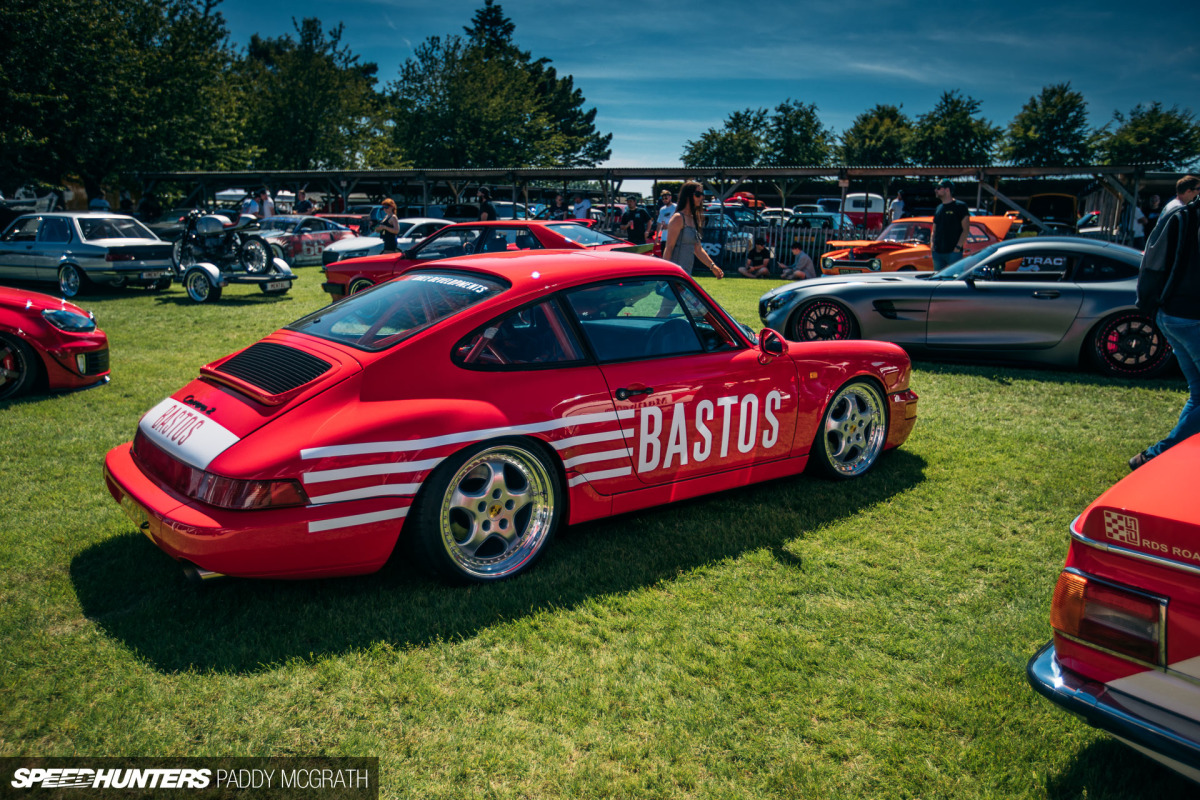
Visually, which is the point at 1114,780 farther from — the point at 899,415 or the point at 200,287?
the point at 200,287

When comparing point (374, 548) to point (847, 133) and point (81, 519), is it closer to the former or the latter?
point (81, 519)

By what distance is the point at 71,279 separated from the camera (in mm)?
13289

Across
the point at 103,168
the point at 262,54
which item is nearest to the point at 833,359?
the point at 103,168

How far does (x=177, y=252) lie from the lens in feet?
45.8

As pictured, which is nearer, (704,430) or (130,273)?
(704,430)

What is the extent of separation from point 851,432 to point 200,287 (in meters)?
12.0

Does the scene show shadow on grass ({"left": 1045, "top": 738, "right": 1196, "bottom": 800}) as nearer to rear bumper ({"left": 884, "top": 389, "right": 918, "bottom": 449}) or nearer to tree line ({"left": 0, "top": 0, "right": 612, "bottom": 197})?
rear bumper ({"left": 884, "top": 389, "right": 918, "bottom": 449})

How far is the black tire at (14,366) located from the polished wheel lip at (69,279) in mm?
8521

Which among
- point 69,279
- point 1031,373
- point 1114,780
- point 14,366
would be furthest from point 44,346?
point 1031,373

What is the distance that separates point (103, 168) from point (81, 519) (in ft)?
92.8

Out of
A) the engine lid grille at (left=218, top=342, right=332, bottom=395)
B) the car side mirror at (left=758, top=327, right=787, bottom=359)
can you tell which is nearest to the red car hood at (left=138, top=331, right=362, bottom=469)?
the engine lid grille at (left=218, top=342, right=332, bottom=395)

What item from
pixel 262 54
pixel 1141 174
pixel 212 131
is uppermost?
pixel 262 54

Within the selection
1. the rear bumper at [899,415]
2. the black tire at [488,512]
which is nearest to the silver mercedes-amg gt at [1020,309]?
the rear bumper at [899,415]

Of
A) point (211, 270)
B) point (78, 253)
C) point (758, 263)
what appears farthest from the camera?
point (758, 263)
